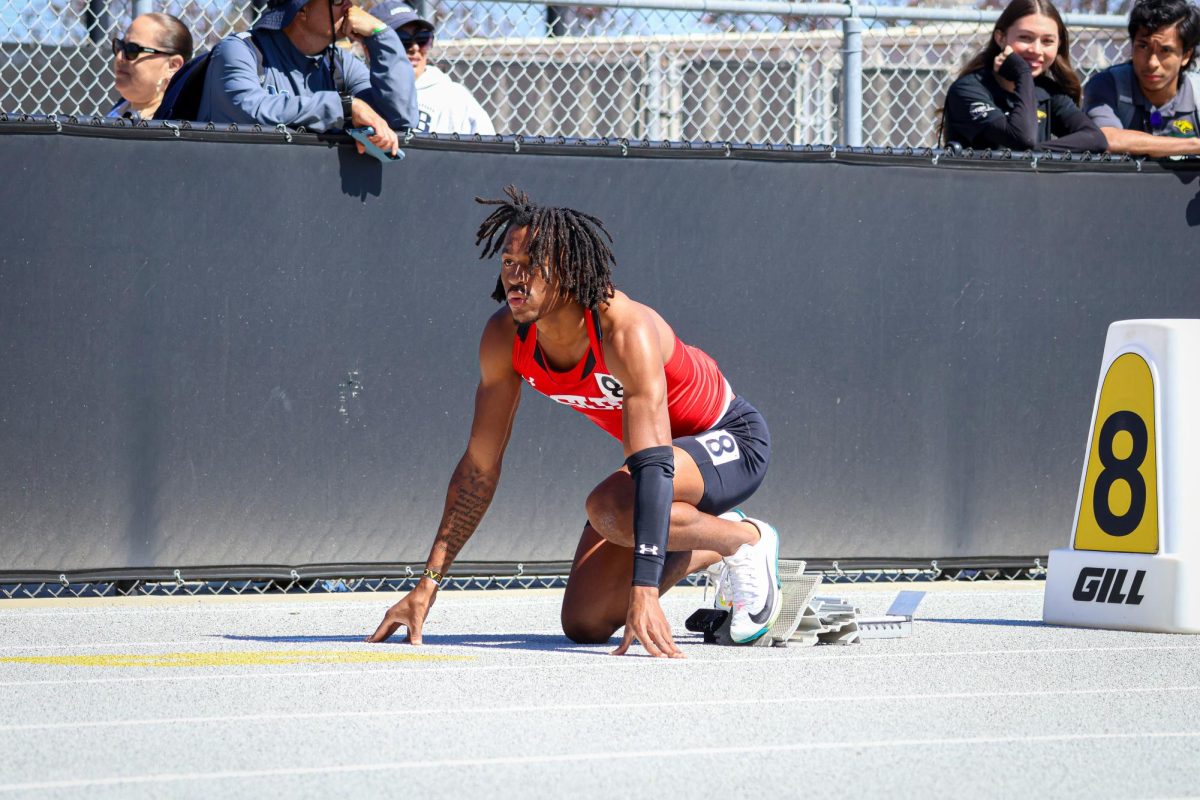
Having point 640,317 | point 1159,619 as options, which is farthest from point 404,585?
point 1159,619

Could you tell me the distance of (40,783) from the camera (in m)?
3.63

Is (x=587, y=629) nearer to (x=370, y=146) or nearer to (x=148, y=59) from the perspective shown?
(x=370, y=146)

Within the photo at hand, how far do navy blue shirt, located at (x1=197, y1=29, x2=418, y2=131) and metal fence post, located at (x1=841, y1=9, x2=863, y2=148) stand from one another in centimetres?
212

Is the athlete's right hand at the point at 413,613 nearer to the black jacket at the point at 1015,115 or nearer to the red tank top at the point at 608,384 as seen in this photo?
the red tank top at the point at 608,384

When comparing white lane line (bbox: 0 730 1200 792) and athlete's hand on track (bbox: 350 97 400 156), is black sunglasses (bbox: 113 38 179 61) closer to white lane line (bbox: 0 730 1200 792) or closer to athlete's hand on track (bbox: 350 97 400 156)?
athlete's hand on track (bbox: 350 97 400 156)

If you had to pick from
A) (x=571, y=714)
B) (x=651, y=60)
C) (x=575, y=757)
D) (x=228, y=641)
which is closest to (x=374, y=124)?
(x=228, y=641)

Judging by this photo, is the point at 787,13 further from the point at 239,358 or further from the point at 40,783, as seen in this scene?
the point at 40,783

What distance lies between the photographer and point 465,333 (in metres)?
7.71

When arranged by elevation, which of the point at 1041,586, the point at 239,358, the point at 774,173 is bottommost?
the point at 1041,586

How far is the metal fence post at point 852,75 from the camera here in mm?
8398

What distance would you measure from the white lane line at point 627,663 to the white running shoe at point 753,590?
87mm

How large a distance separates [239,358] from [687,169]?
2215mm

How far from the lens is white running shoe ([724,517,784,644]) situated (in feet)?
19.9

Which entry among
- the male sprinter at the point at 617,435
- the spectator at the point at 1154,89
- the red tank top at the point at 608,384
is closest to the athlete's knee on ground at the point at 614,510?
the male sprinter at the point at 617,435
